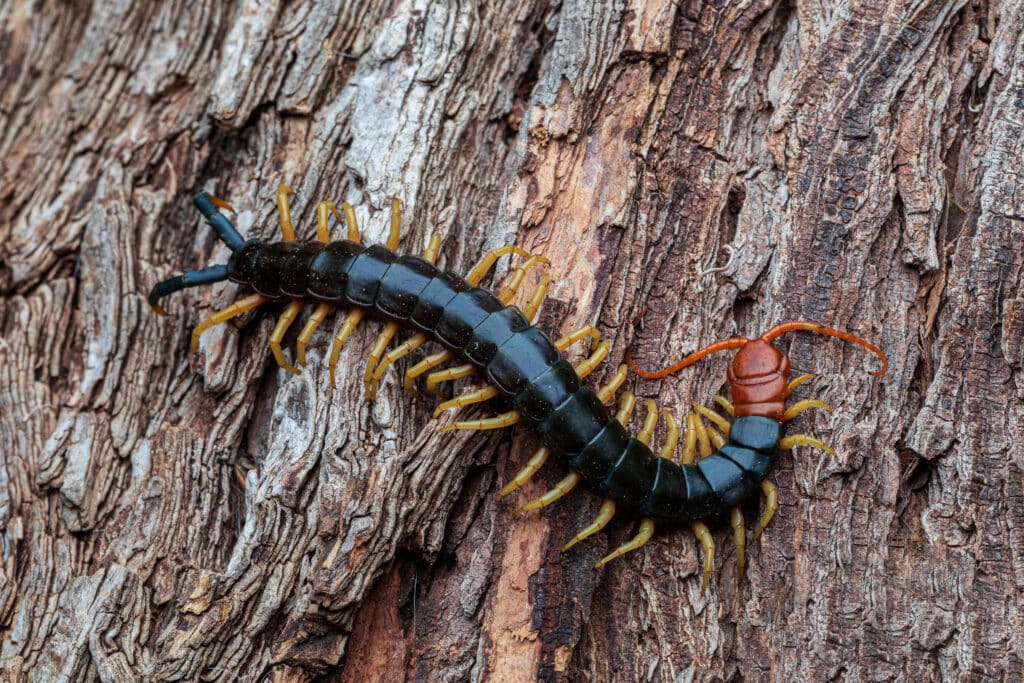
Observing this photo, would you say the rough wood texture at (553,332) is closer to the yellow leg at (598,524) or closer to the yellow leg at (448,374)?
the yellow leg at (598,524)

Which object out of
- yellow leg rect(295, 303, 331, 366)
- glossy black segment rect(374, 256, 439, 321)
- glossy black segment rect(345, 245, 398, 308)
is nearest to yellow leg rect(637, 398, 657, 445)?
glossy black segment rect(374, 256, 439, 321)

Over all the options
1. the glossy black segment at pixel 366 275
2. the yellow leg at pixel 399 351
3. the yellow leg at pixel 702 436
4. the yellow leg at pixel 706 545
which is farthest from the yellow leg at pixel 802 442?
the glossy black segment at pixel 366 275

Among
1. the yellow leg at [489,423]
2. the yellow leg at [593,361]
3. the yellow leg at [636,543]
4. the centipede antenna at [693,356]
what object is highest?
the centipede antenna at [693,356]

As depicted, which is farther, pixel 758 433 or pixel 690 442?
pixel 690 442

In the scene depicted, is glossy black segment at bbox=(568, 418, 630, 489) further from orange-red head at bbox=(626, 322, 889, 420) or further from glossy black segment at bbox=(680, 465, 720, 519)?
orange-red head at bbox=(626, 322, 889, 420)

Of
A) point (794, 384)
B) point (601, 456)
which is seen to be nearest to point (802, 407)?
point (794, 384)

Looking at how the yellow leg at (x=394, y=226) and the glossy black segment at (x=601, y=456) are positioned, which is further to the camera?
the yellow leg at (x=394, y=226)

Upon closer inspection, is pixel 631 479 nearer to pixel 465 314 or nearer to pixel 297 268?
pixel 465 314
